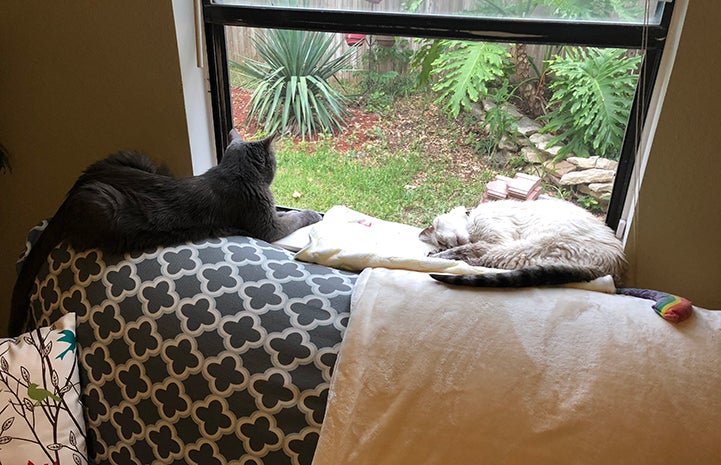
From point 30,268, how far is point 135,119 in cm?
53

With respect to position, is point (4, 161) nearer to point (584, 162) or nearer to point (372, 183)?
point (372, 183)

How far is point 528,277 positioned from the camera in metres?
1.32

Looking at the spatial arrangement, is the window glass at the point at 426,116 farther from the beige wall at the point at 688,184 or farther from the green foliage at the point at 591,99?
the beige wall at the point at 688,184

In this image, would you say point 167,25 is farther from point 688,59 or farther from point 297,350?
point 688,59

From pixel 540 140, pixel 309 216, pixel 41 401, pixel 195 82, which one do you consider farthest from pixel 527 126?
pixel 41 401

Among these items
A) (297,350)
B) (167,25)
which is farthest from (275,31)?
(297,350)

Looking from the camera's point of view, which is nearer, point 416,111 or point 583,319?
point 583,319

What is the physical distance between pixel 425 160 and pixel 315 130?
371 millimetres

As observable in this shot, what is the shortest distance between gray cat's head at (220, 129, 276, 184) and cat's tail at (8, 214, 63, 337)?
1.57 feet

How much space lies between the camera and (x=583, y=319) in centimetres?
122

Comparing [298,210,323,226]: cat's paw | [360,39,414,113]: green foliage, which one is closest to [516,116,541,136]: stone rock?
[360,39,414,113]: green foliage

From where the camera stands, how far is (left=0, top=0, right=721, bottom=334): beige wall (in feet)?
4.36

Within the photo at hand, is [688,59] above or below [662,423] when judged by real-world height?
above

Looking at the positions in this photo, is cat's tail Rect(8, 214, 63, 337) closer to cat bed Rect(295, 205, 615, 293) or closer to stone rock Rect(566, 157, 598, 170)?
cat bed Rect(295, 205, 615, 293)
